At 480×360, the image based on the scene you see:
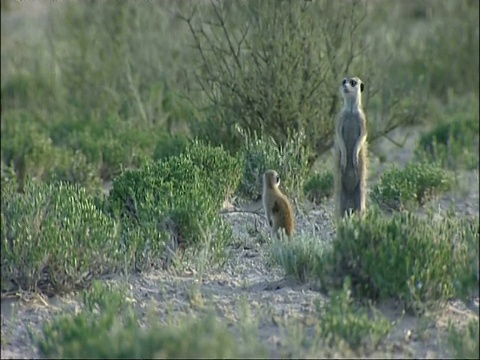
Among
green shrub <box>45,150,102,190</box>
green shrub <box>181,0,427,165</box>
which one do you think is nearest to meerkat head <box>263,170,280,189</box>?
green shrub <box>181,0,427,165</box>

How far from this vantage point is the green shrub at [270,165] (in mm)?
8391

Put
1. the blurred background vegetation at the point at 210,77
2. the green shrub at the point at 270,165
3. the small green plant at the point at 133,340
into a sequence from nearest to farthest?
the small green plant at the point at 133,340 → the green shrub at the point at 270,165 → the blurred background vegetation at the point at 210,77

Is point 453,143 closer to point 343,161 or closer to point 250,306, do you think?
point 343,161

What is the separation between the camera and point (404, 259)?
5.44 m

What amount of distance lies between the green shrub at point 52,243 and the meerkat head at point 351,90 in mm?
1873

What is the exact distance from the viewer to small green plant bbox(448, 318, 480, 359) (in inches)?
190

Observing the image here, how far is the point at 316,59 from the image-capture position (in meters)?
10.3

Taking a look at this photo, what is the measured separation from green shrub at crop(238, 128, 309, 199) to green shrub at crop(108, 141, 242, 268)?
1.00ft

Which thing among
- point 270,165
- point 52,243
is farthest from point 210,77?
point 52,243

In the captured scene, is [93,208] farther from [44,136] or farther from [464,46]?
[464,46]

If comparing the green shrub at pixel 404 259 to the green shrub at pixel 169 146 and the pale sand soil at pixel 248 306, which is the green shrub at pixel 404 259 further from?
the green shrub at pixel 169 146

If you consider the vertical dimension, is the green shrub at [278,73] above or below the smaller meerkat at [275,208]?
above

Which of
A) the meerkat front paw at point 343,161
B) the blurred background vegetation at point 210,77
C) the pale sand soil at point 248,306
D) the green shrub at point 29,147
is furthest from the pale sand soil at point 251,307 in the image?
the green shrub at point 29,147

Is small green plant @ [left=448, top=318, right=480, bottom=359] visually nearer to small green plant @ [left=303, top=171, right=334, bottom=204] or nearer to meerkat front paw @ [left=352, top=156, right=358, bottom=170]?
meerkat front paw @ [left=352, top=156, right=358, bottom=170]
